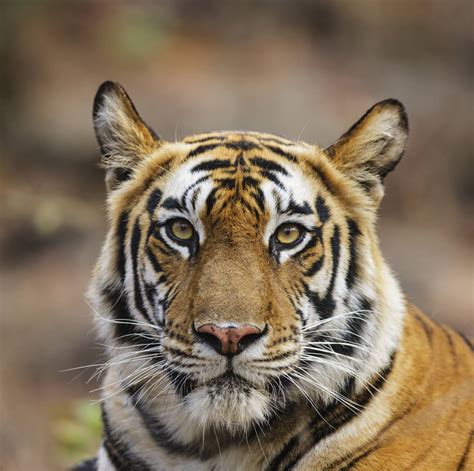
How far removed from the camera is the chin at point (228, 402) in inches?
111

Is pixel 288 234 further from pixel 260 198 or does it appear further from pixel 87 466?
pixel 87 466

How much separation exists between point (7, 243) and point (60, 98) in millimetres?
1934

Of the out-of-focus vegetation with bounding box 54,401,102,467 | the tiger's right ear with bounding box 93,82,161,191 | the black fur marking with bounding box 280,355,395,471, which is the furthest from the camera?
the out-of-focus vegetation with bounding box 54,401,102,467

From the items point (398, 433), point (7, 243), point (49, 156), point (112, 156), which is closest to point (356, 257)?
point (398, 433)

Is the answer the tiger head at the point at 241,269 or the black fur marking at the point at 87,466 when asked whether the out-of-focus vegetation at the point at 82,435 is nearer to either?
the black fur marking at the point at 87,466

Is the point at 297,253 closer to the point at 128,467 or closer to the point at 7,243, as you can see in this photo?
the point at 128,467

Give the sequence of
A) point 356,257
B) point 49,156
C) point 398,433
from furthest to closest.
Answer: point 49,156 < point 356,257 < point 398,433

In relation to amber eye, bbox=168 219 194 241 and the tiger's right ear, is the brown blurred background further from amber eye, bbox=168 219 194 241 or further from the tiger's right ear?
amber eye, bbox=168 219 194 241

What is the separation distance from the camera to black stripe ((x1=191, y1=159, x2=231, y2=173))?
320 centimetres

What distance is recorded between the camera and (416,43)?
11141mm

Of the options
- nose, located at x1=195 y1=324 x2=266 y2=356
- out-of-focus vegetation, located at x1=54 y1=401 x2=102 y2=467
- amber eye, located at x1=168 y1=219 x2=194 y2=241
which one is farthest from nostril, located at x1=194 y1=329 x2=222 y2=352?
out-of-focus vegetation, located at x1=54 y1=401 x2=102 y2=467

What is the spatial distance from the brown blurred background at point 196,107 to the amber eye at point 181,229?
4.19 metres

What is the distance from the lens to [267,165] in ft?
10.5

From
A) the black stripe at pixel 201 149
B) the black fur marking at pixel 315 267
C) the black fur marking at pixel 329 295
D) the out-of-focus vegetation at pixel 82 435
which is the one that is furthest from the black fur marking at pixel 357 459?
the out-of-focus vegetation at pixel 82 435
